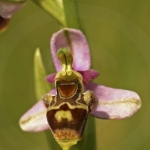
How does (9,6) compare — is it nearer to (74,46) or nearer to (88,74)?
(74,46)

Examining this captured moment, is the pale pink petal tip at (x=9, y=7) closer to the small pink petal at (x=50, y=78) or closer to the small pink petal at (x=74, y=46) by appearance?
the small pink petal at (x=74, y=46)

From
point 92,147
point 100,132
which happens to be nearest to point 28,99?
point 100,132

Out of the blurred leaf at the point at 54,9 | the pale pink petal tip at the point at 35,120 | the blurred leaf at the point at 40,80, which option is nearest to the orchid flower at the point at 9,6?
the blurred leaf at the point at 54,9

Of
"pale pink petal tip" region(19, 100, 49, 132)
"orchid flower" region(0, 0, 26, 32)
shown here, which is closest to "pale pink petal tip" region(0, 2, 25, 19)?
"orchid flower" region(0, 0, 26, 32)

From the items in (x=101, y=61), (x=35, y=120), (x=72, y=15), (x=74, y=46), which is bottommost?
(x=35, y=120)

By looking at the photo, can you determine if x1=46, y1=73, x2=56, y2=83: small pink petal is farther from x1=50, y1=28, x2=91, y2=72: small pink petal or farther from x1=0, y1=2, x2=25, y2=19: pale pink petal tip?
x1=0, y1=2, x2=25, y2=19: pale pink petal tip

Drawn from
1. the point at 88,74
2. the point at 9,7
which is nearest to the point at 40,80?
the point at 88,74
